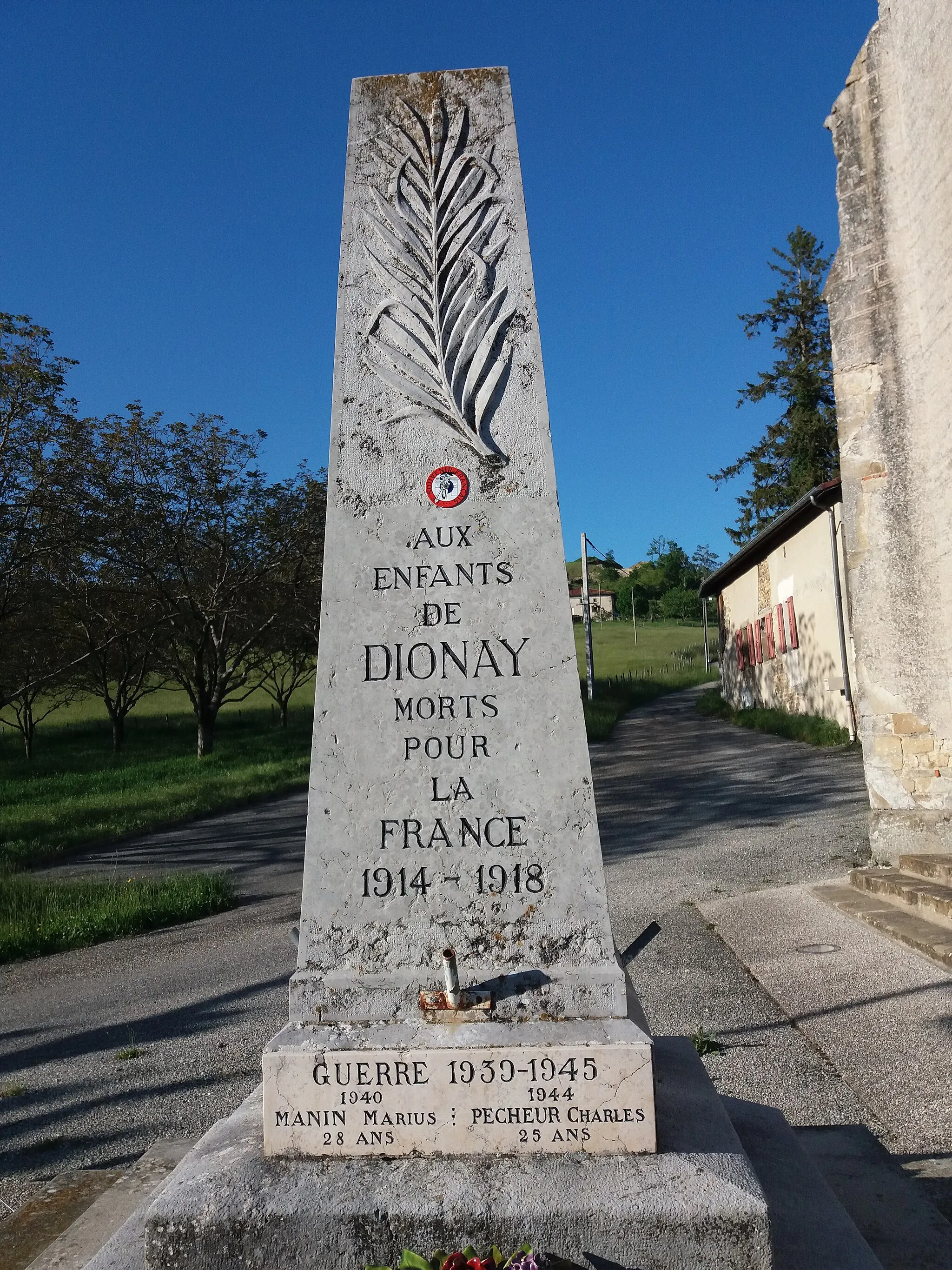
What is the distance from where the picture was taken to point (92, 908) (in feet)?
27.4

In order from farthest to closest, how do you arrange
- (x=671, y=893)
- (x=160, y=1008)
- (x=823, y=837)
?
(x=823, y=837) < (x=671, y=893) < (x=160, y=1008)

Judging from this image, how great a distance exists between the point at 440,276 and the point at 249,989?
4.79 metres

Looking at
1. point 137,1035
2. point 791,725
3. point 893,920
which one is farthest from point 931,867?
point 791,725

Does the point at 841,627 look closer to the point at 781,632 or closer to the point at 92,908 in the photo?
the point at 781,632

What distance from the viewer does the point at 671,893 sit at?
8.04 m

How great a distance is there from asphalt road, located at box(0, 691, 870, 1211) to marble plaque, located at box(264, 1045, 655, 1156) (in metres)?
1.63

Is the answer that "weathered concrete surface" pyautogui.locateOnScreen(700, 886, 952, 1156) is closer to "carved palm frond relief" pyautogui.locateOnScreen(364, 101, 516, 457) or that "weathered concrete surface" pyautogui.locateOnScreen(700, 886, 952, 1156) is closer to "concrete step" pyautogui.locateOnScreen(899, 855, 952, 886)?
"concrete step" pyautogui.locateOnScreen(899, 855, 952, 886)

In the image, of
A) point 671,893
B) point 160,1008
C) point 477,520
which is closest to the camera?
point 477,520

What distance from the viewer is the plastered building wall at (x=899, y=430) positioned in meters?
7.60

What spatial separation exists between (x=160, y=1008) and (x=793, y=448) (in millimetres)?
35244

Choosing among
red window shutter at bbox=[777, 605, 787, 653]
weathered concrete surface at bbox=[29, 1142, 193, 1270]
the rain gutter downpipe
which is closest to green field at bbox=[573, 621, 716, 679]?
red window shutter at bbox=[777, 605, 787, 653]

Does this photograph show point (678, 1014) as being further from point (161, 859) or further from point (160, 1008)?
point (161, 859)

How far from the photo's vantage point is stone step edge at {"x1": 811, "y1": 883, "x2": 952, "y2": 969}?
5523 mm

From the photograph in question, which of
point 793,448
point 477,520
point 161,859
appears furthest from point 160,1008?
point 793,448
